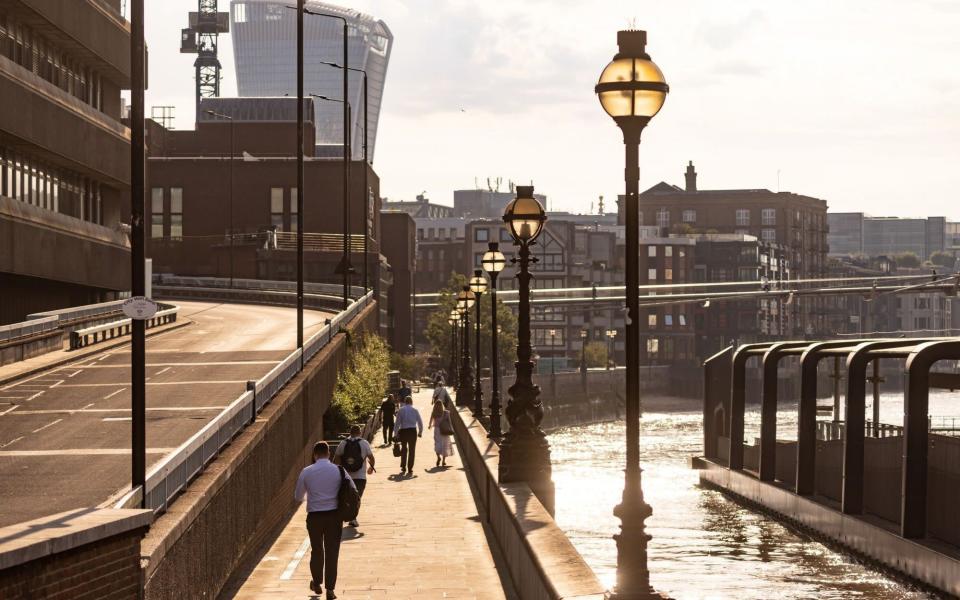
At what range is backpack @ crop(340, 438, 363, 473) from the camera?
80.6 ft

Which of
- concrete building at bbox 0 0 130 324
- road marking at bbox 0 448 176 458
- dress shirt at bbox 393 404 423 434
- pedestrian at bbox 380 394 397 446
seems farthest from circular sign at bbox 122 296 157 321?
concrete building at bbox 0 0 130 324

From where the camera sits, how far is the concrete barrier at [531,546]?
1299cm

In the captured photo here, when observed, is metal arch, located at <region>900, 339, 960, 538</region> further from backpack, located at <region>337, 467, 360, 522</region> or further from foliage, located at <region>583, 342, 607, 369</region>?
foliage, located at <region>583, 342, 607, 369</region>

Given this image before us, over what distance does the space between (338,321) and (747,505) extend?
57.9ft

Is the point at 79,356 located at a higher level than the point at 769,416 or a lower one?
higher

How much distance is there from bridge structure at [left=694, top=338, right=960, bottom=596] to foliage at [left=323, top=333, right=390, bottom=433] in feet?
46.9

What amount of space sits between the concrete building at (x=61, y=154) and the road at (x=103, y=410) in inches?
238

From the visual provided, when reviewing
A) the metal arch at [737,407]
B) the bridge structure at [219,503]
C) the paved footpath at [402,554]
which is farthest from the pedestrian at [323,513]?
the metal arch at [737,407]

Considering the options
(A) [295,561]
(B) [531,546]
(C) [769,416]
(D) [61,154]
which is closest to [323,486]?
(B) [531,546]

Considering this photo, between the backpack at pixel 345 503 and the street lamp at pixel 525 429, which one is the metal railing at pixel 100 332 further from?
the backpack at pixel 345 503

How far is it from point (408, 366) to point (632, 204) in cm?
10065

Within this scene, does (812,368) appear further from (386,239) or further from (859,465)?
(386,239)

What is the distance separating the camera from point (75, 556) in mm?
11922

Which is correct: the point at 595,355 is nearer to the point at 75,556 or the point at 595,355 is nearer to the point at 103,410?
the point at 103,410
